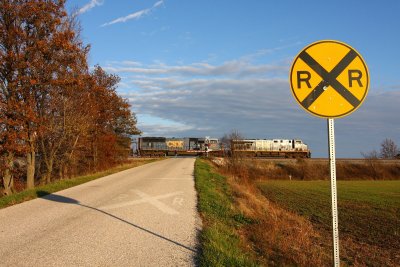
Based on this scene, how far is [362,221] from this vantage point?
1864 cm

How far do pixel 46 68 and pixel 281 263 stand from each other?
18.0 metres

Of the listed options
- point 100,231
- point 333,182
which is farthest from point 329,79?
point 100,231

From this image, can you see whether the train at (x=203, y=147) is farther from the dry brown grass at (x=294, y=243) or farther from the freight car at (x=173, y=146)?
the dry brown grass at (x=294, y=243)

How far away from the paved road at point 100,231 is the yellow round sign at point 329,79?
3.07 m

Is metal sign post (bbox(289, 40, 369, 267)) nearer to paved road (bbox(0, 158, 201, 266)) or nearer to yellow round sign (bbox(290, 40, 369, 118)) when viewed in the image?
yellow round sign (bbox(290, 40, 369, 118))

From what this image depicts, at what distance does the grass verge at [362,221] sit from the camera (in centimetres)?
1164

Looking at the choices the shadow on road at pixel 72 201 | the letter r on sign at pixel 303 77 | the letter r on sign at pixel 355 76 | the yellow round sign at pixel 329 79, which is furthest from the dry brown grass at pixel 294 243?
the letter r on sign at pixel 355 76

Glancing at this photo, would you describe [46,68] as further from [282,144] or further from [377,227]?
[282,144]

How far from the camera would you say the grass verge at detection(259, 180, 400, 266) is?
11641 mm

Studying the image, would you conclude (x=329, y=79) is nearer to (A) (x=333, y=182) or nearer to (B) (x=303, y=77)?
(B) (x=303, y=77)

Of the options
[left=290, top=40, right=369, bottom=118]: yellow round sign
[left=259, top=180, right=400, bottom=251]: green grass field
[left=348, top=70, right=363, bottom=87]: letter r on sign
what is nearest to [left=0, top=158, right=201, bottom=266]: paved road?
[left=290, top=40, right=369, bottom=118]: yellow round sign

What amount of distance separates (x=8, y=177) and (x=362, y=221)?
1861 cm

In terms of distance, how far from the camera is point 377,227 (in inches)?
677

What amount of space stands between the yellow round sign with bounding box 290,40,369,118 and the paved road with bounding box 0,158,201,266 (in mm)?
3067
